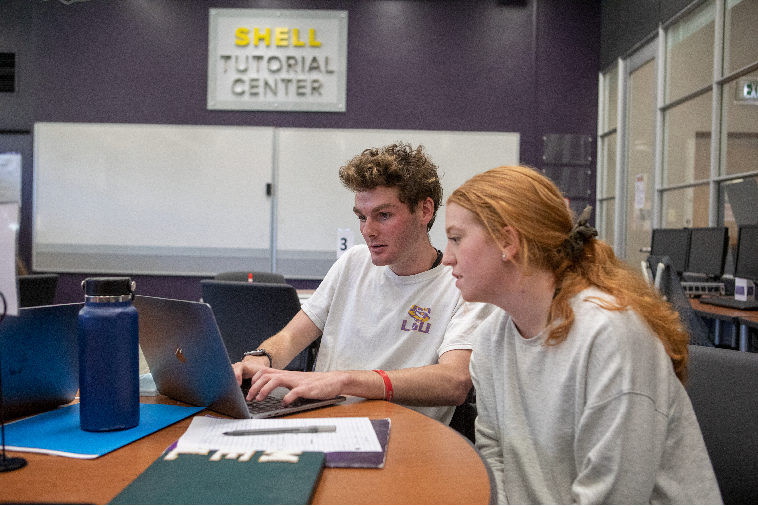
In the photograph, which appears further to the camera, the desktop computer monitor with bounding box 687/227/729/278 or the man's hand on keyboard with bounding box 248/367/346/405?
the desktop computer monitor with bounding box 687/227/729/278

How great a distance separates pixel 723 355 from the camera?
107cm

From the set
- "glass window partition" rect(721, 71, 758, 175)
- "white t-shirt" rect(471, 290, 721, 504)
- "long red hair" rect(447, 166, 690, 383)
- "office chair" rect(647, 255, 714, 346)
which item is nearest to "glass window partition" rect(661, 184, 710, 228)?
"glass window partition" rect(721, 71, 758, 175)

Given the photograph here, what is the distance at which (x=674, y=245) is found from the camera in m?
A: 3.90

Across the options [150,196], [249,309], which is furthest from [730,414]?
[150,196]

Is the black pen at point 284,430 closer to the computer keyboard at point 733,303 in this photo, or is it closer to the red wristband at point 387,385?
the red wristband at point 387,385

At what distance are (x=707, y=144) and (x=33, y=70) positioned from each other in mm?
5853

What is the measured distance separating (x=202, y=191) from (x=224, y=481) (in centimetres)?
491

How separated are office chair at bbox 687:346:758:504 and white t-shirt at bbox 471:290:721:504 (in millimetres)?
176

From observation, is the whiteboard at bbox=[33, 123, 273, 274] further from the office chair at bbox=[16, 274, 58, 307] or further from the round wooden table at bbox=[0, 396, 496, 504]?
the round wooden table at bbox=[0, 396, 496, 504]

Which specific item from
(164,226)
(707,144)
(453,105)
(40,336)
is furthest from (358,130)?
(40,336)

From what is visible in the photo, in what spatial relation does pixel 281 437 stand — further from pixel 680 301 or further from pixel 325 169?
pixel 325 169

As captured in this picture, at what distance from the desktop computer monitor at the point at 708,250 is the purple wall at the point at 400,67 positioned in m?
1.89

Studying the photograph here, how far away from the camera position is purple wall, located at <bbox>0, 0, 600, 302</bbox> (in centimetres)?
528

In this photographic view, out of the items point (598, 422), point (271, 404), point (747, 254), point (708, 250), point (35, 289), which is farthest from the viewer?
point (708, 250)
